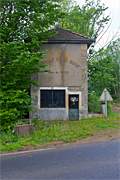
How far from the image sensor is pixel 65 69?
3466cm

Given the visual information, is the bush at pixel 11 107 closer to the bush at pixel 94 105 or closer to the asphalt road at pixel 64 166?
the asphalt road at pixel 64 166

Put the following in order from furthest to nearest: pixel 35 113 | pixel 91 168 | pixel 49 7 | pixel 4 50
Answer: pixel 35 113
pixel 49 7
pixel 4 50
pixel 91 168

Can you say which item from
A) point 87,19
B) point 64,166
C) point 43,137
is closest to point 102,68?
point 87,19

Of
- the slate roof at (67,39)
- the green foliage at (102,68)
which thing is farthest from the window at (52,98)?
the green foliage at (102,68)

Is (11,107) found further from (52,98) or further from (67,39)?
(67,39)

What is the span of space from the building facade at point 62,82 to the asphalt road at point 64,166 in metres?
→ 18.2

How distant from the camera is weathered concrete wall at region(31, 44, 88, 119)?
1361 inches

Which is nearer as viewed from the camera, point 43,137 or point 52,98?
point 43,137

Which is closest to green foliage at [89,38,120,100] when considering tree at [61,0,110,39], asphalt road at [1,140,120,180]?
tree at [61,0,110,39]

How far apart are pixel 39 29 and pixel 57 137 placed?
10.3 m

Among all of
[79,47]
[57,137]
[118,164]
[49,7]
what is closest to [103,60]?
[79,47]

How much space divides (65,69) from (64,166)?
882 inches

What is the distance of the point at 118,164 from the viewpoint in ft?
40.0

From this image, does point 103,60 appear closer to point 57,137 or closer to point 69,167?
point 57,137
